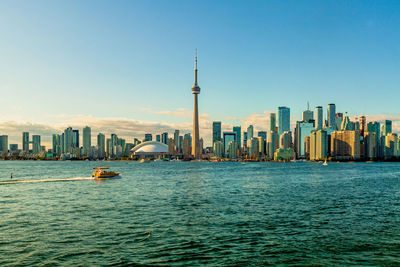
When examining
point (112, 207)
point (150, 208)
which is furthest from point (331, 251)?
point (112, 207)

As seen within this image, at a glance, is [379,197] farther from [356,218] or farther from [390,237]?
[390,237]

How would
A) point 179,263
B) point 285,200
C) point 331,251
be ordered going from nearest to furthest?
point 179,263
point 331,251
point 285,200

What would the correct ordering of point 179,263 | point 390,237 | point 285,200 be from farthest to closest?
1. point 285,200
2. point 390,237
3. point 179,263

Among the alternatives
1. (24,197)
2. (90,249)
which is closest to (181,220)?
(90,249)

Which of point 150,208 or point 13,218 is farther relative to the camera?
point 150,208

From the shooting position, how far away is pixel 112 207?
42.9m

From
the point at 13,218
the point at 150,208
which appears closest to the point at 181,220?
the point at 150,208

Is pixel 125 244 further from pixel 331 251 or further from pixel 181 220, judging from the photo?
pixel 331 251

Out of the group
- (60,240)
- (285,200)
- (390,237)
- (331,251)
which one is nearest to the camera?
(331,251)

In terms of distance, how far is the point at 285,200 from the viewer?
167ft

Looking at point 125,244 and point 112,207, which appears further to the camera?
point 112,207

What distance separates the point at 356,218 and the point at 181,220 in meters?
19.5

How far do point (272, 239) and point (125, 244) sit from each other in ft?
39.1

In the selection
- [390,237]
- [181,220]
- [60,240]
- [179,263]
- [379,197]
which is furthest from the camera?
[379,197]
